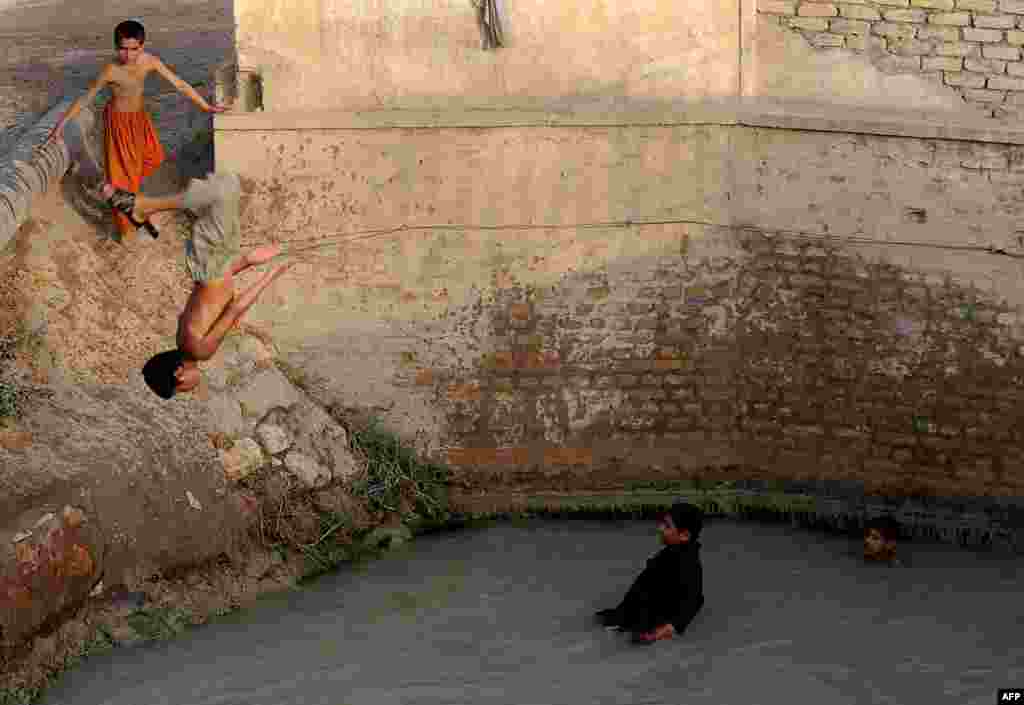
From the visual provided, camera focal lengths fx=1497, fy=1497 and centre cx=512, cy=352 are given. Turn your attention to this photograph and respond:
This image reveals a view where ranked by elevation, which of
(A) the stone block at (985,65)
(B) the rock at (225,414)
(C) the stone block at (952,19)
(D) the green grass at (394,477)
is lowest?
(D) the green grass at (394,477)

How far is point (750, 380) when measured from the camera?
32.1 ft

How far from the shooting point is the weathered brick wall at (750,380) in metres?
9.38

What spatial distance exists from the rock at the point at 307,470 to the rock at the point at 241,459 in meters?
0.21

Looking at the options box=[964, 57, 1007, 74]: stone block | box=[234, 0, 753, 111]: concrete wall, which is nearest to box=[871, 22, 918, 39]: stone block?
box=[964, 57, 1007, 74]: stone block

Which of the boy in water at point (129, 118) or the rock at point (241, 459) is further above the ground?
the boy in water at point (129, 118)

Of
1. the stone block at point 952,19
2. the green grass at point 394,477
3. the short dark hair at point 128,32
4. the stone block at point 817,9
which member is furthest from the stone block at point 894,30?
the short dark hair at point 128,32

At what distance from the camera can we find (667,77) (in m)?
9.36

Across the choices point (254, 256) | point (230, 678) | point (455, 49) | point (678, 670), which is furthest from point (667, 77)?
point (230, 678)

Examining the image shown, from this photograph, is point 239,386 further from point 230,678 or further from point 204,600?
point 230,678

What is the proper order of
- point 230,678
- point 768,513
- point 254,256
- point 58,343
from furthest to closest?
point 768,513, point 58,343, point 254,256, point 230,678

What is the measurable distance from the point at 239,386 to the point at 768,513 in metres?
3.55

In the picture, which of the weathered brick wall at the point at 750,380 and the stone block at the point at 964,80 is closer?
the stone block at the point at 964,80

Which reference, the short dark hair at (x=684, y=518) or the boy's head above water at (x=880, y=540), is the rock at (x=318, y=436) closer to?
the short dark hair at (x=684, y=518)

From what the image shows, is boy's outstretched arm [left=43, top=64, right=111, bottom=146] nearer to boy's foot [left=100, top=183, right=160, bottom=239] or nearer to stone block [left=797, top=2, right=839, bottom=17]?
boy's foot [left=100, top=183, right=160, bottom=239]
